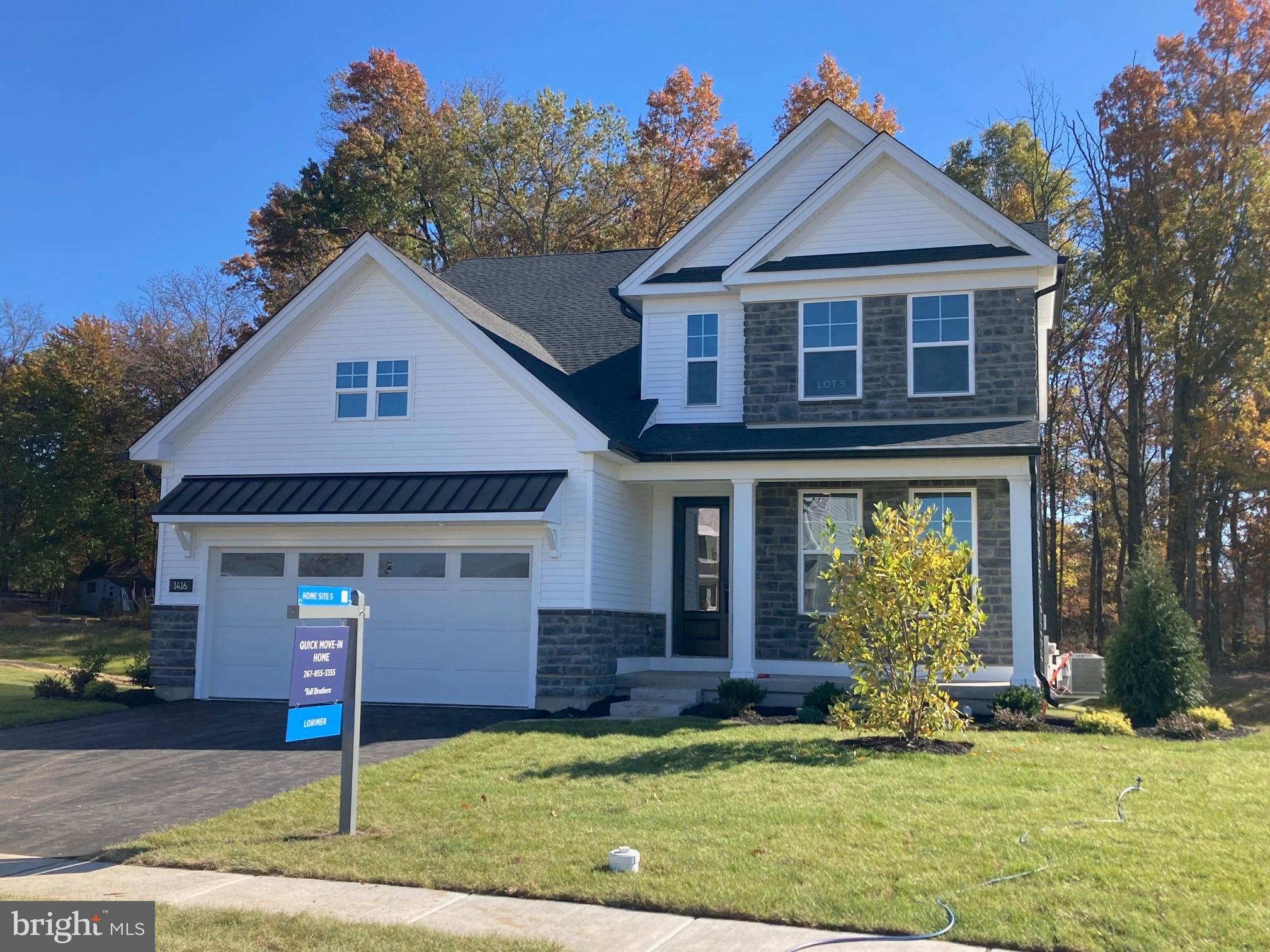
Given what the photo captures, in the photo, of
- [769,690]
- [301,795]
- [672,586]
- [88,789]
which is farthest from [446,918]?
[672,586]

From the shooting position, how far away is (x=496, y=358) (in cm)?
1568

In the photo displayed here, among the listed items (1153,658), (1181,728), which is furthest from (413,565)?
(1181,728)

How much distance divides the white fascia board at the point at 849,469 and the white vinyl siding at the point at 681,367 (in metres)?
1.60

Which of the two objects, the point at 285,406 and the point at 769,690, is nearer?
the point at 769,690

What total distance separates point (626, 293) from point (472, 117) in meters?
20.0

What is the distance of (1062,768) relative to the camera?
32.9 feet

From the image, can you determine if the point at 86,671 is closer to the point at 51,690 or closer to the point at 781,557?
the point at 51,690

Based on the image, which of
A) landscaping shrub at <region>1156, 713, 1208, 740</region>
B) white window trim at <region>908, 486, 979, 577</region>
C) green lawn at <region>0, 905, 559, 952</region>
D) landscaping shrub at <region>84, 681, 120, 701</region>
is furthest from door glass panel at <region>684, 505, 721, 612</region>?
green lawn at <region>0, 905, 559, 952</region>

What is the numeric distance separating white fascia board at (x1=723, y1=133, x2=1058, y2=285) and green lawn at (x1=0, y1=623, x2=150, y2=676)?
51.1 ft

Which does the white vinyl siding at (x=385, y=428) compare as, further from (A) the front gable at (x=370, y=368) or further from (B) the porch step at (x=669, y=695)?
(B) the porch step at (x=669, y=695)

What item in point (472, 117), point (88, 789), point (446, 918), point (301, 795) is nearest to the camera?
point (446, 918)

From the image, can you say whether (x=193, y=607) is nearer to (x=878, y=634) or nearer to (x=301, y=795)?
(x=301, y=795)

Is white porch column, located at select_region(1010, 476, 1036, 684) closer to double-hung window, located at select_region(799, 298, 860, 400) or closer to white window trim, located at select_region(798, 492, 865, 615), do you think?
white window trim, located at select_region(798, 492, 865, 615)

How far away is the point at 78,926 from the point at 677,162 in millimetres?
30624
